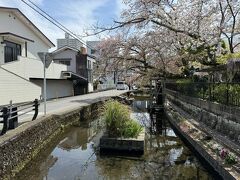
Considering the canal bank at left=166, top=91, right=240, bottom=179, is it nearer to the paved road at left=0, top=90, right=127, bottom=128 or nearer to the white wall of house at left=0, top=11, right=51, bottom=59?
the paved road at left=0, top=90, right=127, bottom=128

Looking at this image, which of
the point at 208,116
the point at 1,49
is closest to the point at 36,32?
the point at 1,49

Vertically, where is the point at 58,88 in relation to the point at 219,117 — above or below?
above

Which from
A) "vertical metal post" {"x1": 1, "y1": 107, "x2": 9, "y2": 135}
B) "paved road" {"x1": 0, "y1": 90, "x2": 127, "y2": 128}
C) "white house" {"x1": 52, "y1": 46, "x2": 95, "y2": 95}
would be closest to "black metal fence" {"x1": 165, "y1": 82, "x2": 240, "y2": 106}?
"vertical metal post" {"x1": 1, "y1": 107, "x2": 9, "y2": 135}

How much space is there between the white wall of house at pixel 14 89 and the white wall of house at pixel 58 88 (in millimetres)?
7491

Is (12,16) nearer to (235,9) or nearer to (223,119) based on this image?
(235,9)

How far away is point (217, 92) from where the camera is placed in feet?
46.3

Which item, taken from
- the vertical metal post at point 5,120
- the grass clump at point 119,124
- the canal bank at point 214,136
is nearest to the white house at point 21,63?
the grass clump at point 119,124

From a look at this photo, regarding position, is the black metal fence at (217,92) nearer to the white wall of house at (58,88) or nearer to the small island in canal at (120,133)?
the small island in canal at (120,133)

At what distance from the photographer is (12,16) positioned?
28.8 metres

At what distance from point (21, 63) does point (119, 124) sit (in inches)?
579

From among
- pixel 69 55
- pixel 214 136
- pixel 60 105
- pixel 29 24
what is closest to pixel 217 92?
pixel 214 136

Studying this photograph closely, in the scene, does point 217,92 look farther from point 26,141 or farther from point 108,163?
point 26,141

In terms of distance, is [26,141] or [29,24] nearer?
[26,141]

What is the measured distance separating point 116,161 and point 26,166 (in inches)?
128
